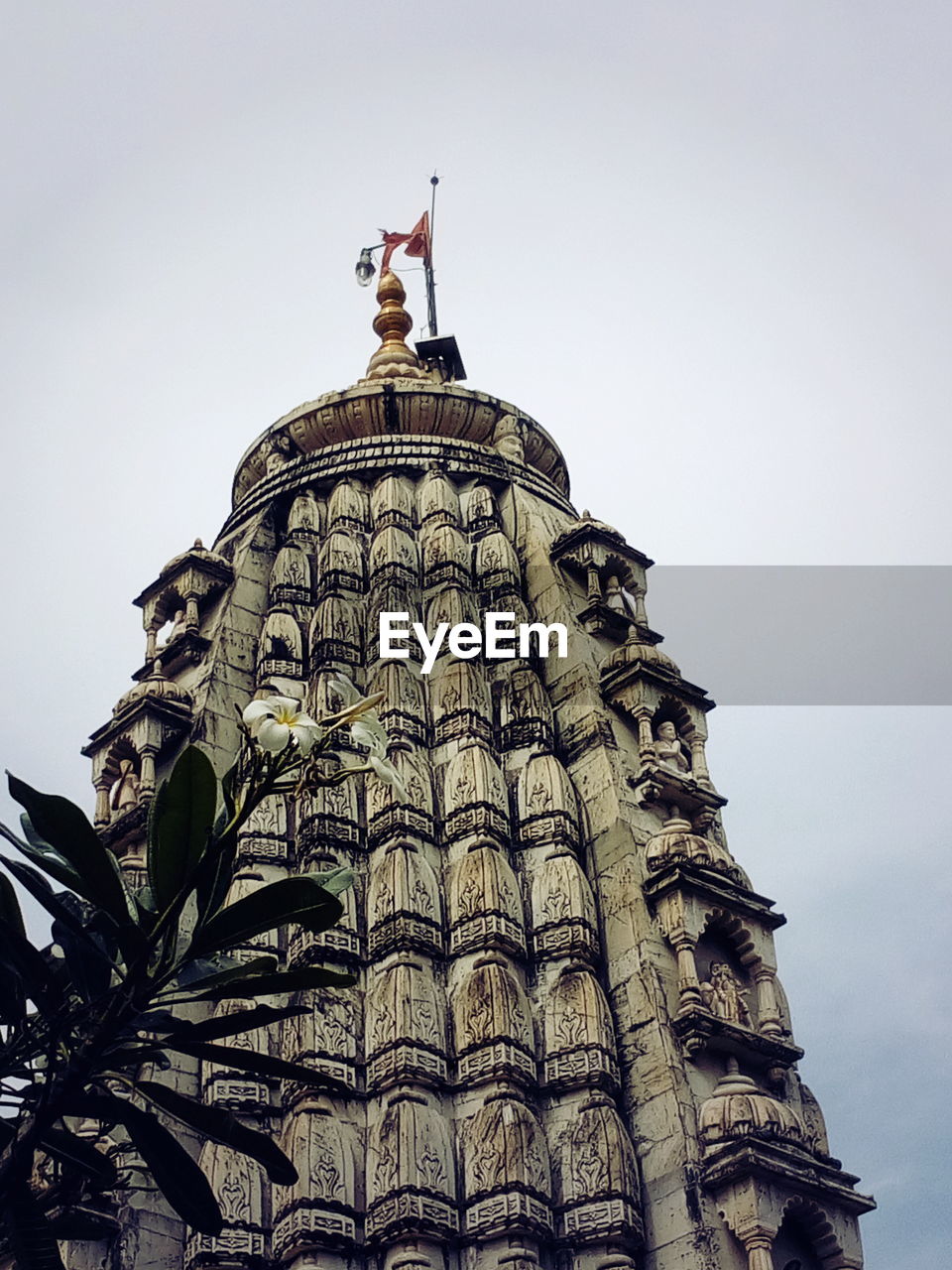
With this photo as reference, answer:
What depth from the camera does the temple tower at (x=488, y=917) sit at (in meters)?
23.8

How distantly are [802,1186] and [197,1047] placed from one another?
46.7 ft

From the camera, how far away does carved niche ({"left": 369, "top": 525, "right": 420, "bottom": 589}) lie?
3403 cm

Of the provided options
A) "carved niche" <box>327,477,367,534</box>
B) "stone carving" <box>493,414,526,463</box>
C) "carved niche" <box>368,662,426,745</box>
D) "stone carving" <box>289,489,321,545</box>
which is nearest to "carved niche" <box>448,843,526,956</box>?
"carved niche" <box>368,662,426,745</box>

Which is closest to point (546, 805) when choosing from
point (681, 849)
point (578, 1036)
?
point (681, 849)

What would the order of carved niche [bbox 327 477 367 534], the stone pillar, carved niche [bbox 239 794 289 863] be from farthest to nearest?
carved niche [bbox 327 477 367 534], carved niche [bbox 239 794 289 863], the stone pillar

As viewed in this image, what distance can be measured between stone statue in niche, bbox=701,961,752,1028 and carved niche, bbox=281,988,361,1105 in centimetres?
544

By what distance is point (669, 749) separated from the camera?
99.7 ft

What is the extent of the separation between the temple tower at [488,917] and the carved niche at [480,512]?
80 millimetres

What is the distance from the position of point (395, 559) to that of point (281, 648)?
10.8 feet

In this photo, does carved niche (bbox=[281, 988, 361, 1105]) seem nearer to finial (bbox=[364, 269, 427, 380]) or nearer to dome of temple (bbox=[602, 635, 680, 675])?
dome of temple (bbox=[602, 635, 680, 675])

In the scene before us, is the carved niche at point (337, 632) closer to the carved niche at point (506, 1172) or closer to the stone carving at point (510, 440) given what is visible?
the stone carving at point (510, 440)

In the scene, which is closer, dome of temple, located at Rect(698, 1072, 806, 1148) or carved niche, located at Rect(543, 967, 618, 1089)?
dome of temple, located at Rect(698, 1072, 806, 1148)

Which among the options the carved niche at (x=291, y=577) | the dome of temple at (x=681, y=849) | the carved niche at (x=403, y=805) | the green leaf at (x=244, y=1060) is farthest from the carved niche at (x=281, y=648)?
the green leaf at (x=244, y=1060)

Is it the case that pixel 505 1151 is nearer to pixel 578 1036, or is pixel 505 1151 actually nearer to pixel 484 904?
pixel 578 1036
